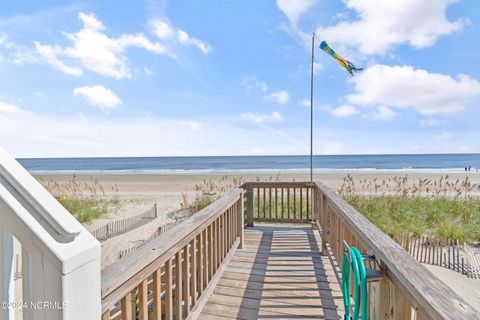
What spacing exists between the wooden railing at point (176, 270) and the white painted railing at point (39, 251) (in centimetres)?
26

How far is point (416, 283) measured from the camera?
1034mm

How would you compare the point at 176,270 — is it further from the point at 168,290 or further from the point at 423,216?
the point at 423,216

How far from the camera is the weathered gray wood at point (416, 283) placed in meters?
0.85

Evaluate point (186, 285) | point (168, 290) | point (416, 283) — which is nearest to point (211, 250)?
point (186, 285)

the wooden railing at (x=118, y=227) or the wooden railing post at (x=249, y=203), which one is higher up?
the wooden railing post at (x=249, y=203)

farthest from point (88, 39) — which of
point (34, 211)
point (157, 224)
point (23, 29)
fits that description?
point (34, 211)

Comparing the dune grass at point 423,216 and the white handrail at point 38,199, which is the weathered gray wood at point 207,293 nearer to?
the white handrail at point 38,199

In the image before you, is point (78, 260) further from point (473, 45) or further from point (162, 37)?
point (473, 45)

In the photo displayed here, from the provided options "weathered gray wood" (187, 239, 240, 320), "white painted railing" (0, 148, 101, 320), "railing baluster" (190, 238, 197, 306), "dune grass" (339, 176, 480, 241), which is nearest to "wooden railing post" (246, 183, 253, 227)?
"weathered gray wood" (187, 239, 240, 320)

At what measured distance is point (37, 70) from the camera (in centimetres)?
496

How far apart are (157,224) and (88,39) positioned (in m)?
5.21

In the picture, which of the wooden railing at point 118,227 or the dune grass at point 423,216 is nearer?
the dune grass at point 423,216

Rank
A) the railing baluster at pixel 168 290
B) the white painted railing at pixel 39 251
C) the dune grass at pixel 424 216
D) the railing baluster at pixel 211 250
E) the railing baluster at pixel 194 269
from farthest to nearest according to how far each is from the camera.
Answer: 1. the dune grass at pixel 424 216
2. the railing baluster at pixel 211 250
3. the railing baluster at pixel 194 269
4. the railing baluster at pixel 168 290
5. the white painted railing at pixel 39 251

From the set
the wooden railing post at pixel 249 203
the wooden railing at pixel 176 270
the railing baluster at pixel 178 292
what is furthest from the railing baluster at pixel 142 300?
the wooden railing post at pixel 249 203
